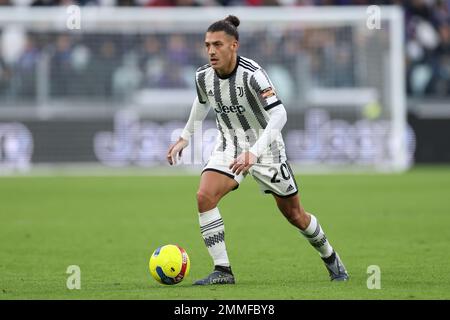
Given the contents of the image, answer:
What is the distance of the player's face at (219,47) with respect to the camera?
27.0 feet

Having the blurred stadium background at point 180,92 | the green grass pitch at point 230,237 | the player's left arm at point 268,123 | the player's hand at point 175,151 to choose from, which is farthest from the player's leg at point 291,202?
the blurred stadium background at point 180,92

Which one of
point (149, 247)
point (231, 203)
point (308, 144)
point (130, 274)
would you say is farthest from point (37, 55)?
point (130, 274)

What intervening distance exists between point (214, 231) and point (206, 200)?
0.84 feet

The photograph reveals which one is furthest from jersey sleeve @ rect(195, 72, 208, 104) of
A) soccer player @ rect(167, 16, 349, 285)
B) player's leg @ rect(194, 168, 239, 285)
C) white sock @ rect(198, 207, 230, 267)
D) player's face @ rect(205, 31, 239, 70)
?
white sock @ rect(198, 207, 230, 267)

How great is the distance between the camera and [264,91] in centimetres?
823

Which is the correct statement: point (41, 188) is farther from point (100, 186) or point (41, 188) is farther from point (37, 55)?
point (37, 55)

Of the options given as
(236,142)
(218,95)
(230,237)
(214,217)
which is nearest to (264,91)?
(218,95)

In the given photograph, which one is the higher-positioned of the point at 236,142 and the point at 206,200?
the point at 236,142

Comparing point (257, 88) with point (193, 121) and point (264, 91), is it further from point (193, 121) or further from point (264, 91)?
point (193, 121)

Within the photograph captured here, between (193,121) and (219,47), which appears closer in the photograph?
(219,47)

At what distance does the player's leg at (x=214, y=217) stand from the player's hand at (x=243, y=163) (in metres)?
0.35

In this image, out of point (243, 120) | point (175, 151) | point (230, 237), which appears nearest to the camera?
point (243, 120)

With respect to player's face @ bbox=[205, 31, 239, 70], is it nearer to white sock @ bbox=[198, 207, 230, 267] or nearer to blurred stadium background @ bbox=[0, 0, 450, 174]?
white sock @ bbox=[198, 207, 230, 267]

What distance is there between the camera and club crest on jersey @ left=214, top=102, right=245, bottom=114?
8422 millimetres
